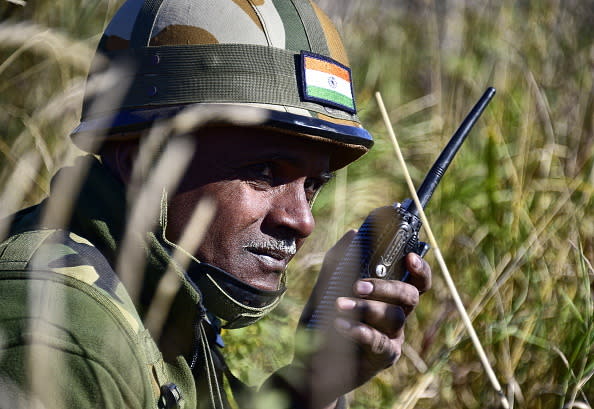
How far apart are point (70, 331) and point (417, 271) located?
1.19m

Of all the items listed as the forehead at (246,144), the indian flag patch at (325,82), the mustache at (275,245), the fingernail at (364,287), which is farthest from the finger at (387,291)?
the indian flag patch at (325,82)

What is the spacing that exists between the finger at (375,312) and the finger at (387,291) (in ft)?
0.06

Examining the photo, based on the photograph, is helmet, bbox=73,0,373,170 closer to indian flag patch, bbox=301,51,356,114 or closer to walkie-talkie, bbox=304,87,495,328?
indian flag patch, bbox=301,51,356,114

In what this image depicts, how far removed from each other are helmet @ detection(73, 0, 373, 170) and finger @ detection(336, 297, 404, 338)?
47 centimetres

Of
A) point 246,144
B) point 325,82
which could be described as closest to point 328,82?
point 325,82

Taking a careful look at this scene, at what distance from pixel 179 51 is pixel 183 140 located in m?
0.25

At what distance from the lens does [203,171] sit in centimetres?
203

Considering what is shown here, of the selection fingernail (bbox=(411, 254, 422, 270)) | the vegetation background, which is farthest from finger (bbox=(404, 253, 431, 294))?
the vegetation background

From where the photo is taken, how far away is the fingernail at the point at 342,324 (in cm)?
220

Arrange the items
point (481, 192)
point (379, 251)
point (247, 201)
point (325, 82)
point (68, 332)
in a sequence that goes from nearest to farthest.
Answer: point (68, 332) → point (247, 201) → point (325, 82) → point (379, 251) → point (481, 192)

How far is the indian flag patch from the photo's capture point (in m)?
2.13

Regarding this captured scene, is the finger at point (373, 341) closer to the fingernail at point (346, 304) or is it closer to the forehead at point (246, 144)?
the fingernail at point (346, 304)

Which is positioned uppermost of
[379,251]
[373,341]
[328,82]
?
[328,82]

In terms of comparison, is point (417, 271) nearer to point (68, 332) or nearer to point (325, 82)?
point (325, 82)
